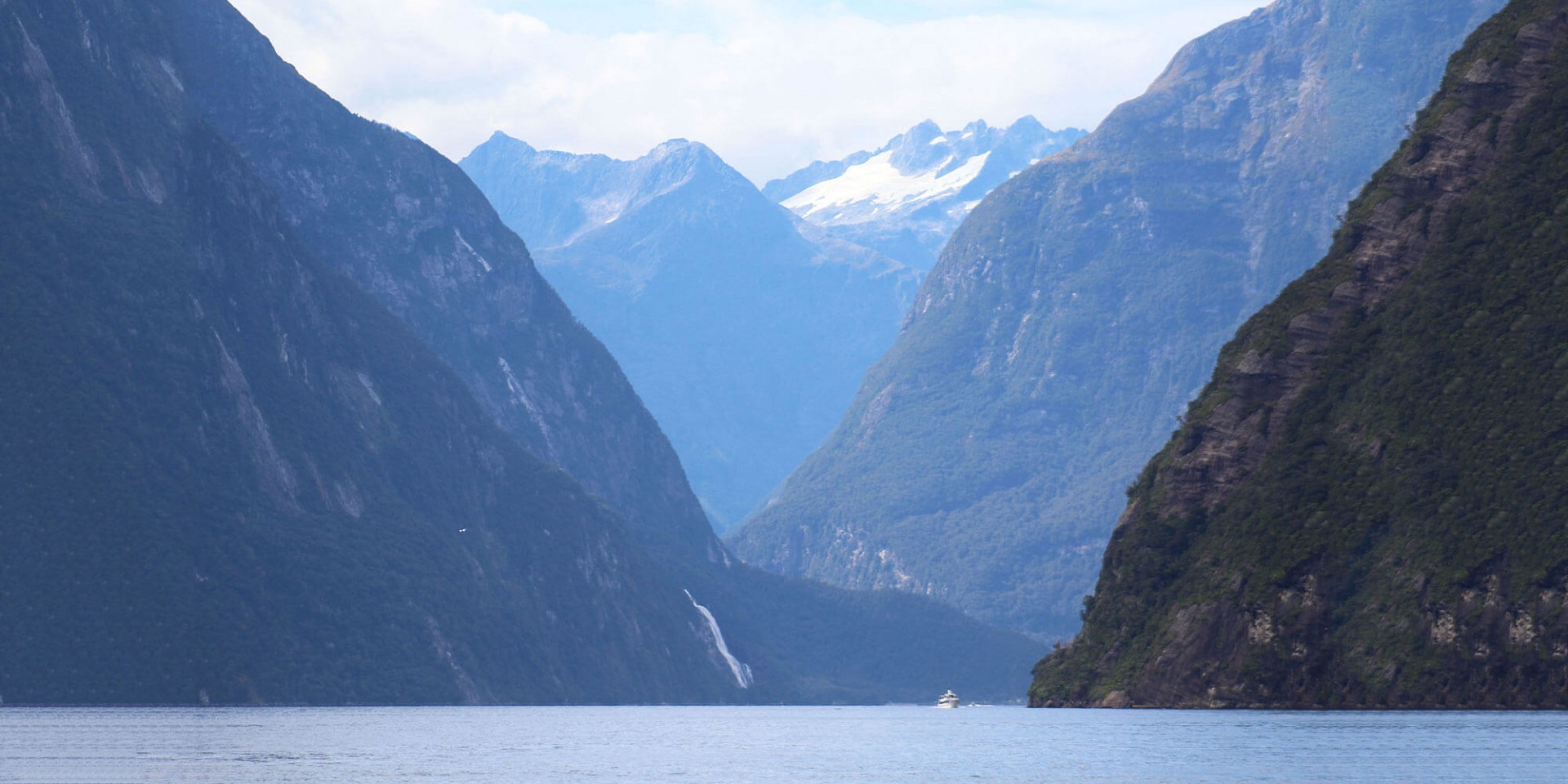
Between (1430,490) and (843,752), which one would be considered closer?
(843,752)

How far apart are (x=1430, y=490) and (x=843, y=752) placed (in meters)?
60.7

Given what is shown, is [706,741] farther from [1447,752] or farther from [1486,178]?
[1486,178]

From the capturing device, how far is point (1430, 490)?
17500 centimetres

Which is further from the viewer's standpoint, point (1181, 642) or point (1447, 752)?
point (1181, 642)

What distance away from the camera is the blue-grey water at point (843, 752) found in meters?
112

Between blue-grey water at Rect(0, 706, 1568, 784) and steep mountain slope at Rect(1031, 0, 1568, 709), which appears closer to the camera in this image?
blue-grey water at Rect(0, 706, 1568, 784)

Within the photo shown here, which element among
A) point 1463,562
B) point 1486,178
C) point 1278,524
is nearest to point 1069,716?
point 1278,524

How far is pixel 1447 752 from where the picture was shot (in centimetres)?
11919

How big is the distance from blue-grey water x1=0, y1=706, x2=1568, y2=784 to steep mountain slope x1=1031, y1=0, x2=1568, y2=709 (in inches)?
288

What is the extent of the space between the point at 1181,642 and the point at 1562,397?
139 feet

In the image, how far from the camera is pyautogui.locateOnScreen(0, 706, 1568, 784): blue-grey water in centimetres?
11225

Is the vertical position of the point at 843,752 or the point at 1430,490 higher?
the point at 1430,490

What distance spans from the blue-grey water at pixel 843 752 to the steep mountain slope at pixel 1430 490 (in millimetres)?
7317

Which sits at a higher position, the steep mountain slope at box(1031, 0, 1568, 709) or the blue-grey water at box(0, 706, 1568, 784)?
the steep mountain slope at box(1031, 0, 1568, 709)
